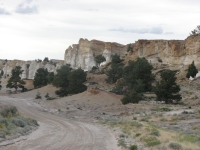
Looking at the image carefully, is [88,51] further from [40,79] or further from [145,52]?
[145,52]

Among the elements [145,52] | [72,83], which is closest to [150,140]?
[72,83]

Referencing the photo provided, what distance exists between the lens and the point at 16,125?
21359 mm

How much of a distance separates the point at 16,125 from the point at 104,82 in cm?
5741

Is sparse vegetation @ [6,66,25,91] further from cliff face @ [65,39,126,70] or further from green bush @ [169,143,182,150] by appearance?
green bush @ [169,143,182,150]

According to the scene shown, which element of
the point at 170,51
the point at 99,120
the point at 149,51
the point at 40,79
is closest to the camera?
the point at 99,120

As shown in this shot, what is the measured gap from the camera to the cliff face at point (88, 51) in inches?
4710

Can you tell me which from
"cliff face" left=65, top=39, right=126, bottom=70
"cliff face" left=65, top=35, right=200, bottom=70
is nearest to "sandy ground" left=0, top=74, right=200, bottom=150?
"cliff face" left=65, top=35, right=200, bottom=70

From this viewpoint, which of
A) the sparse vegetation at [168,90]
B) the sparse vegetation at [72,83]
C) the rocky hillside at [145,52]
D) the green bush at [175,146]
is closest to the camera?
the green bush at [175,146]

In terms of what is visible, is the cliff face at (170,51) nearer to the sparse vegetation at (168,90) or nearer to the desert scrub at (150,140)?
the sparse vegetation at (168,90)

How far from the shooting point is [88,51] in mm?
119625

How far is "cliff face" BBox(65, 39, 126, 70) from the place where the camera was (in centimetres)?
11962

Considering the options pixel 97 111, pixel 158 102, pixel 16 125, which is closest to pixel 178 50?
pixel 158 102

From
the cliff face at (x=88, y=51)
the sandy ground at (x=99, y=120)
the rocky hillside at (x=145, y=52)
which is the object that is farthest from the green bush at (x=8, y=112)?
the cliff face at (x=88, y=51)

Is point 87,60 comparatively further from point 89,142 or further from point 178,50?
point 89,142
